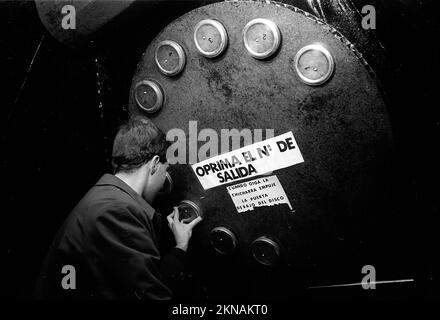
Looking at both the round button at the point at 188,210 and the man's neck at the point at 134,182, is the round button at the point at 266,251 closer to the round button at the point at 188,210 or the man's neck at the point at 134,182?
the round button at the point at 188,210

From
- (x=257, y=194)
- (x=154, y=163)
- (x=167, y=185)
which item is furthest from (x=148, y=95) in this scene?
(x=257, y=194)

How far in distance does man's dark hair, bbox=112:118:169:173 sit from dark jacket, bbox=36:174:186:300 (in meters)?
0.22

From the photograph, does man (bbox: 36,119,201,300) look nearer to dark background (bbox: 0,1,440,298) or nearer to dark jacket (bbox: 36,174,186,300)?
dark jacket (bbox: 36,174,186,300)

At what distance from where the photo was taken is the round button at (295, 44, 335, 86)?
1.19 m

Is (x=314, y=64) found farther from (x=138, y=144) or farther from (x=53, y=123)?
(x=53, y=123)

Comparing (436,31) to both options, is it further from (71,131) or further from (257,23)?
(71,131)

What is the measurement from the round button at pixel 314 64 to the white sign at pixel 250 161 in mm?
220

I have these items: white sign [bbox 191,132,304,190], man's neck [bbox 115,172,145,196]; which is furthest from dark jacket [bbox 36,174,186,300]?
white sign [bbox 191,132,304,190]

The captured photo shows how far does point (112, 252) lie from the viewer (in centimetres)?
129

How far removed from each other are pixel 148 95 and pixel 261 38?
0.58 m

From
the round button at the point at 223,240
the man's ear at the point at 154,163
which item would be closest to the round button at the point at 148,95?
the man's ear at the point at 154,163
